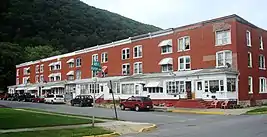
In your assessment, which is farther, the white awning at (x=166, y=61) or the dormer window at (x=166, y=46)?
the dormer window at (x=166, y=46)

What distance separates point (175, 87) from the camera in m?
45.2

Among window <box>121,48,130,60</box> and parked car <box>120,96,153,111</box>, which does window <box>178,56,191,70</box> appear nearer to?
parked car <box>120,96,153,111</box>

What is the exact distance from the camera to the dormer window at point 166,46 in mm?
A: 50312

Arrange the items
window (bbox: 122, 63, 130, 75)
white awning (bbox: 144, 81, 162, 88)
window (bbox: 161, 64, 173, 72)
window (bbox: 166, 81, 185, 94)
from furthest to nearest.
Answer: window (bbox: 122, 63, 130, 75) → window (bbox: 161, 64, 173, 72) → white awning (bbox: 144, 81, 162, 88) → window (bbox: 166, 81, 185, 94)

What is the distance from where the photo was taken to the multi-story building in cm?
4138

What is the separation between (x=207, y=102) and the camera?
40.1m

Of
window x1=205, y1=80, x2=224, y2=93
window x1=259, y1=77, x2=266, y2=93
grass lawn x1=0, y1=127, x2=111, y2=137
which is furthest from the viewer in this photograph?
window x1=259, y1=77, x2=266, y2=93

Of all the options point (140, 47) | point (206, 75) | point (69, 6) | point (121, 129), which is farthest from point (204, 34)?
point (69, 6)

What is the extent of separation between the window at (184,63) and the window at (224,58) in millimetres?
4942

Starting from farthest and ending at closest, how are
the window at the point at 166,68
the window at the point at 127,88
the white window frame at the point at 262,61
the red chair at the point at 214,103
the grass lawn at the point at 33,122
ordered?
the window at the point at 127,88
the window at the point at 166,68
the white window frame at the point at 262,61
the red chair at the point at 214,103
the grass lawn at the point at 33,122

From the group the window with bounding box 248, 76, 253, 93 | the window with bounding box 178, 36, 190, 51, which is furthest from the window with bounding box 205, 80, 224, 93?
the window with bounding box 178, 36, 190, 51

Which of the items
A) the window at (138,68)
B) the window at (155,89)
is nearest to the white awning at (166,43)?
the window at (138,68)

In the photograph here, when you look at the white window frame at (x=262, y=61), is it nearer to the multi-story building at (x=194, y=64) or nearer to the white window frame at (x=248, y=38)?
the multi-story building at (x=194, y=64)

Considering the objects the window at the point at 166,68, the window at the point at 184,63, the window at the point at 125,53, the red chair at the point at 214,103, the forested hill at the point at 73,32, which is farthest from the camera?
the forested hill at the point at 73,32
